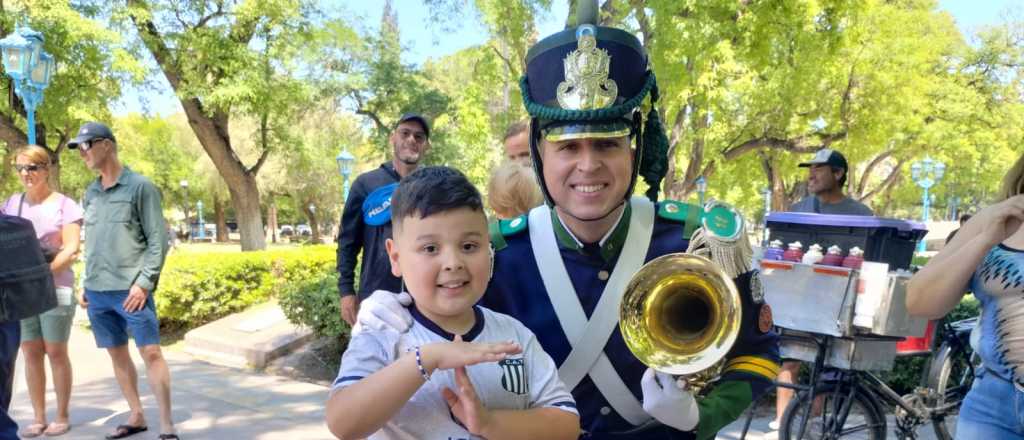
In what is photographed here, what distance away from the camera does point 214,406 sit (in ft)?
18.3

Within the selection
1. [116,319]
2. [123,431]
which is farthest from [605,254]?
[123,431]

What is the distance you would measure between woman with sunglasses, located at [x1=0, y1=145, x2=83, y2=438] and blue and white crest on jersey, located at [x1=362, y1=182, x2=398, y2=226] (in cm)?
204

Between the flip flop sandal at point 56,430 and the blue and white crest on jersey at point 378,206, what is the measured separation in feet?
9.19

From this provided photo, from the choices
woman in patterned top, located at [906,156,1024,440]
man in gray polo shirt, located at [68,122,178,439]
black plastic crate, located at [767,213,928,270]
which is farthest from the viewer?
man in gray polo shirt, located at [68,122,178,439]

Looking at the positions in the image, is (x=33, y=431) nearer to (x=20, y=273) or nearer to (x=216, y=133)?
(x=20, y=273)

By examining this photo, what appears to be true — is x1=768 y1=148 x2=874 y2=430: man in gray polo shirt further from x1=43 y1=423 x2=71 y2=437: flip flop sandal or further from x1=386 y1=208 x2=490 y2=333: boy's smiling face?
x1=43 y1=423 x2=71 y2=437: flip flop sandal

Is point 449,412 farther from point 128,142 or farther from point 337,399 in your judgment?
point 128,142

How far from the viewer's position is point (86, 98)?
48.5ft

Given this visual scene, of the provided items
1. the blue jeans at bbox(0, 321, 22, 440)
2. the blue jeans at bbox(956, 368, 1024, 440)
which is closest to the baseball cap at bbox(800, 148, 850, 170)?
the blue jeans at bbox(956, 368, 1024, 440)

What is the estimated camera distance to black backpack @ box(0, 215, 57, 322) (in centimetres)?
271

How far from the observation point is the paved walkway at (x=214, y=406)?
495cm

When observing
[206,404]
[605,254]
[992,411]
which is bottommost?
[206,404]

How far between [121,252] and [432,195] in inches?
146

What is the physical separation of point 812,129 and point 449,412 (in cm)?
1722
